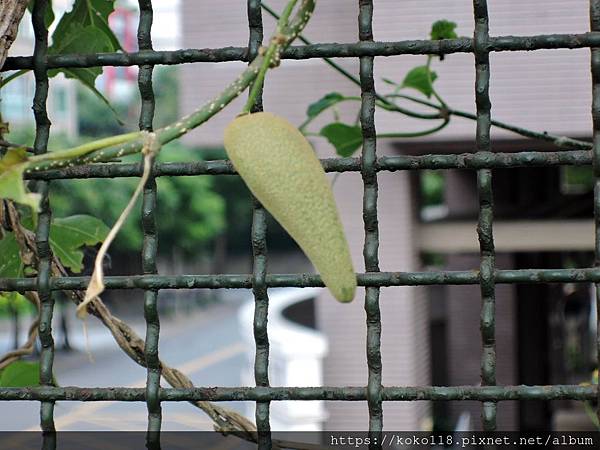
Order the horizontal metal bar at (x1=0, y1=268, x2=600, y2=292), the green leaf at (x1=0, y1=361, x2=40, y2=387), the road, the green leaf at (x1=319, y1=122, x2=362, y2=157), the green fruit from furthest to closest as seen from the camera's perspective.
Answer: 1. the road
2. the green leaf at (x1=319, y1=122, x2=362, y2=157)
3. the green leaf at (x1=0, y1=361, x2=40, y2=387)
4. the horizontal metal bar at (x1=0, y1=268, x2=600, y2=292)
5. the green fruit

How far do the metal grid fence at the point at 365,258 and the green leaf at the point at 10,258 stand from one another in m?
0.07

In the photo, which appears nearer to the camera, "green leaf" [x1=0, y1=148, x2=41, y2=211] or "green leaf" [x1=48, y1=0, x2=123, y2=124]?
"green leaf" [x1=0, y1=148, x2=41, y2=211]

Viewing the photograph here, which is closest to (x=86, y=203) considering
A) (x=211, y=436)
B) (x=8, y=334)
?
(x=8, y=334)

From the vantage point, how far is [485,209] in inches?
17.1

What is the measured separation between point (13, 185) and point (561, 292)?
7.40m

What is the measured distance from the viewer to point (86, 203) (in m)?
11.6

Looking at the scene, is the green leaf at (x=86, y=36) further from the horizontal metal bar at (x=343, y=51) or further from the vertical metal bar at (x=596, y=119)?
the vertical metal bar at (x=596, y=119)

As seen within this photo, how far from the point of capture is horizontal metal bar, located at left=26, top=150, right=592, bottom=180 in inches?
17.0

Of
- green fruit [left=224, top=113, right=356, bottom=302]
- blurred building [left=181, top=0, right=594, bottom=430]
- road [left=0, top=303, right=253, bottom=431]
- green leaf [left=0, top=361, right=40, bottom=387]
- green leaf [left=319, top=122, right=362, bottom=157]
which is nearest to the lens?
green fruit [left=224, top=113, right=356, bottom=302]

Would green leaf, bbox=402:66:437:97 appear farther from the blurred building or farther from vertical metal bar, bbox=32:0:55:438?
the blurred building

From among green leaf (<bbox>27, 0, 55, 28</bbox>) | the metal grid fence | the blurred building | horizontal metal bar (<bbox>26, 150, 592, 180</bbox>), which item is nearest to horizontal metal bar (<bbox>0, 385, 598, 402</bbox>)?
the metal grid fence

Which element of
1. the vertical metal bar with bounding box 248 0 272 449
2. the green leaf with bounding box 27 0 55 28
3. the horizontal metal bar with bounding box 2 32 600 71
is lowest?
the vertical metal bar with bounding box 248 0 272 449

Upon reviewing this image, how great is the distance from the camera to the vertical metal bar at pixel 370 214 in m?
0.44

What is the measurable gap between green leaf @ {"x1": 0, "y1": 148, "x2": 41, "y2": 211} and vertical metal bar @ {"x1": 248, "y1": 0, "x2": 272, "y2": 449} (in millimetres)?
125
